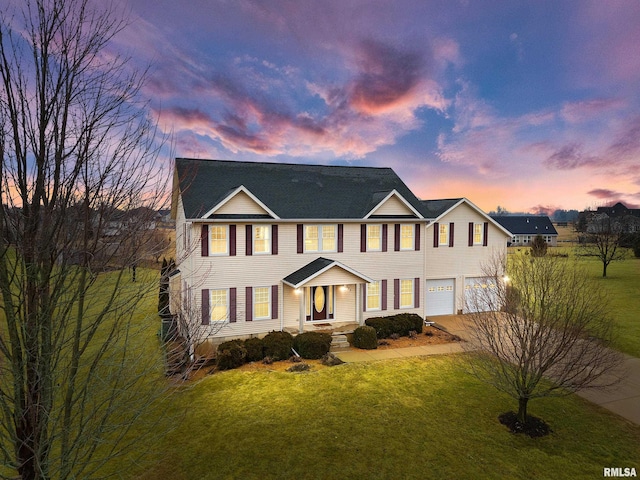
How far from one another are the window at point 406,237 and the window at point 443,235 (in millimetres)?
2816

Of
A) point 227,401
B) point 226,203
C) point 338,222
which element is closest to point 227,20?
point 226,203

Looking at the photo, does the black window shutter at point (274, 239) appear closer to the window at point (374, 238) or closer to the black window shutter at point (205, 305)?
the black window shutter at point (205, 305)

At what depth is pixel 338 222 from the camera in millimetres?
21281

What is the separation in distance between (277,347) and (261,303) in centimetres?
311

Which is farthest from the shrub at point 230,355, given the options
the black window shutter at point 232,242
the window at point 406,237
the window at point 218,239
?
the window at point 406,237

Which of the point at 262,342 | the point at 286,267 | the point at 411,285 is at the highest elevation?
the point at 286,267

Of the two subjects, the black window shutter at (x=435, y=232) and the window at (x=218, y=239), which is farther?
the black window shutter at (x=435, y=232)

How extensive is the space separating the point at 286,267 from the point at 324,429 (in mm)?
10239

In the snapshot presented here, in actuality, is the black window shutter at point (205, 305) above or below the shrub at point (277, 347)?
above

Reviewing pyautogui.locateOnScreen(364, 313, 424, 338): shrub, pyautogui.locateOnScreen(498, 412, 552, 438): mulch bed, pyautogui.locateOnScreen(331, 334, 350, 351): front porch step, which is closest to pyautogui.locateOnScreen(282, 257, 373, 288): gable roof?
pyautogui.locateOnScreen(364, 313, 424, 338): shrub

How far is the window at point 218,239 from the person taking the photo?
18.6m

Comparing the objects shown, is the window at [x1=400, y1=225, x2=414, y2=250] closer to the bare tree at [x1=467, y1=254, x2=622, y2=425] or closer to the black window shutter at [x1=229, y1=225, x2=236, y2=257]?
the black window shutter at [x1=229, y1=225, x2=236, y2=257]

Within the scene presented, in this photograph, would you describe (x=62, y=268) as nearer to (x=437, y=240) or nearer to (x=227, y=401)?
(x=227, y=401)

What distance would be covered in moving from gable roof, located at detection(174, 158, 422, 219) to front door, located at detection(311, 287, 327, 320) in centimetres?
448
